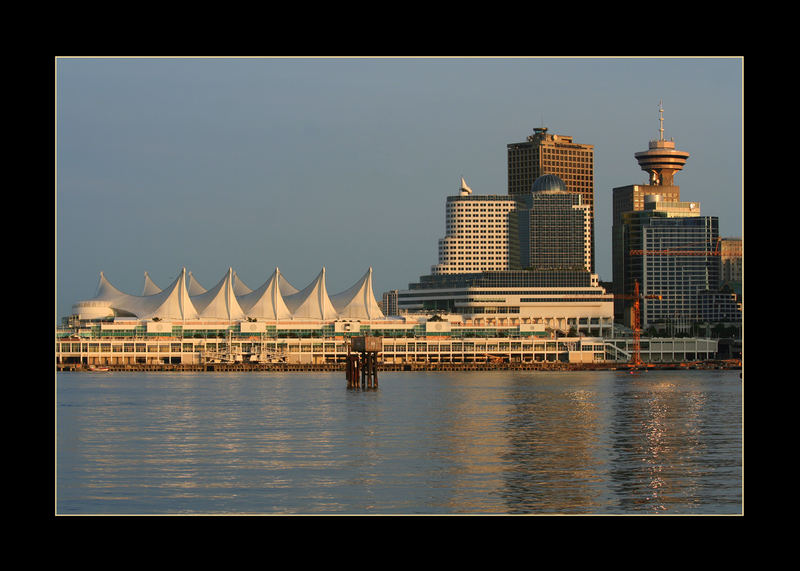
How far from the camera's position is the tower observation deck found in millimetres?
163125

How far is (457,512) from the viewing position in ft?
73.2

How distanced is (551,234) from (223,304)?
174 feet

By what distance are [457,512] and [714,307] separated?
4921 inches

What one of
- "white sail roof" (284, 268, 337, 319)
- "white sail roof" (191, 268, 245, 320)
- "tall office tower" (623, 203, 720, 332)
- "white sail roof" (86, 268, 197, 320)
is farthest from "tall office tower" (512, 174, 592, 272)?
"white sail roof" (86, 268, 197, 320)

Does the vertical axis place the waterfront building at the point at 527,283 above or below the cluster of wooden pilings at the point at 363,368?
above

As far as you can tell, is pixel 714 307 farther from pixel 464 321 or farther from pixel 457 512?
pixel 457 512

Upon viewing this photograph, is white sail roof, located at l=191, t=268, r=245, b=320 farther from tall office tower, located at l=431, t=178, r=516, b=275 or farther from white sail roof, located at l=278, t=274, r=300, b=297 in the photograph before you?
tall office tower, located at l=431, t=178, r=516, b=275

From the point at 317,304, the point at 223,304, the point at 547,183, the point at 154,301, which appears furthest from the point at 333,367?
the point at 547,183

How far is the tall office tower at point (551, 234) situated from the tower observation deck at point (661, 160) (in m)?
15.9

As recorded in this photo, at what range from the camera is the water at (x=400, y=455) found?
926 inches

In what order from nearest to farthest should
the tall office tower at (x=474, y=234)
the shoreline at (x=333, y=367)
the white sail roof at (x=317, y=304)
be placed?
1. the shoreline at (x=333, y=367)
2. the white sail roof at (x=317, y=304)
3. the tall office tower at (x=474, y=234)

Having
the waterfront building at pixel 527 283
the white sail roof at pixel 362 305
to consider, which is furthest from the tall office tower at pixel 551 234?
the white sail roof at pixel 362 305

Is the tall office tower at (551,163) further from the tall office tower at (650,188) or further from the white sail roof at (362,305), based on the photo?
the white sail roof at (362,305)

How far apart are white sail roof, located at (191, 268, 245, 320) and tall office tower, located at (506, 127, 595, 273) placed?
226 ft
